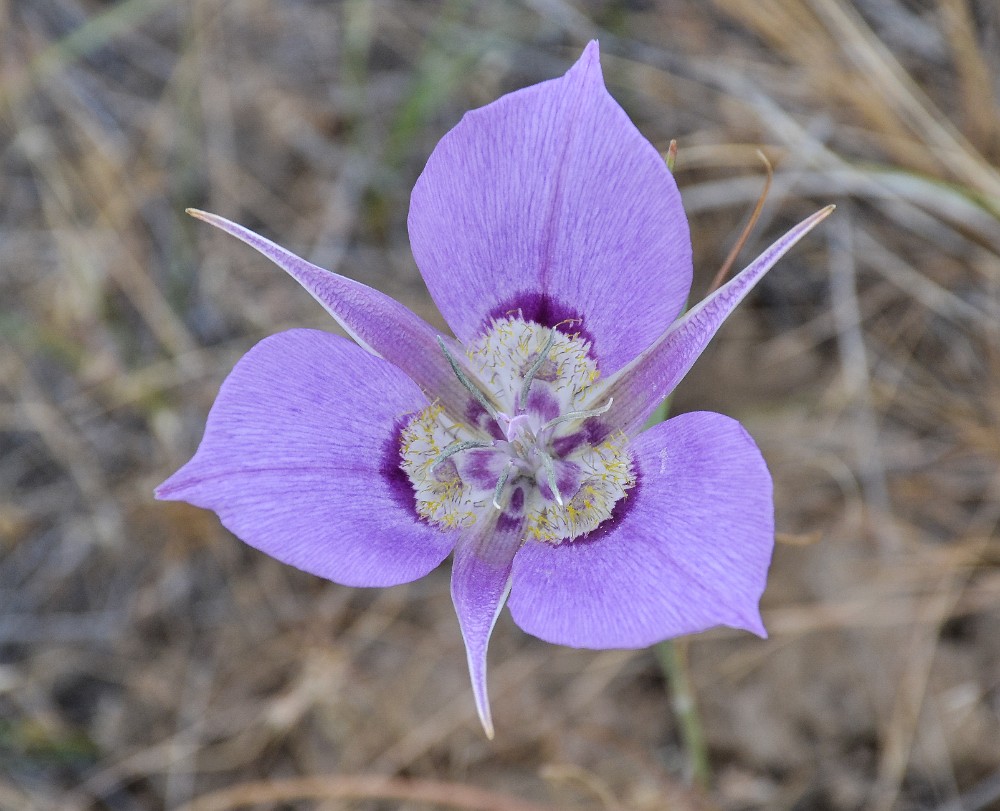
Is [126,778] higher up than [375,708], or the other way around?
[375,708]

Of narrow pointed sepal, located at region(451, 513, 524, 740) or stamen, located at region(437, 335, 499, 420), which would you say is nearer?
narrow pointed sepal, located at region(451, 513, 524, 740)

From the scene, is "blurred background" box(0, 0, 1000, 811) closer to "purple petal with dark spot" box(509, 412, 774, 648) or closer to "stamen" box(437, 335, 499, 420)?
"purple petal with dark spot" box(509, 412, 774, 648)

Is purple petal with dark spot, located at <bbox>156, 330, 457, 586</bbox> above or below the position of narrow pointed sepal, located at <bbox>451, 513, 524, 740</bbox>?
above

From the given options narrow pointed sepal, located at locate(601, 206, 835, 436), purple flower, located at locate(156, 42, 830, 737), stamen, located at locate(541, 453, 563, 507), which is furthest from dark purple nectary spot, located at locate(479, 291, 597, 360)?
stamen, located at locate(541, 453, 563, 507)

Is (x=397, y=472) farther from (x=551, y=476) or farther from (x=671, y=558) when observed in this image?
(x=671, y=558)

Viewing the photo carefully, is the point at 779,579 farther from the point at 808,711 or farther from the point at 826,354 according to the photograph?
the point at 826,354

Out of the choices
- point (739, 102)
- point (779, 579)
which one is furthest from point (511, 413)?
point (739, 102)

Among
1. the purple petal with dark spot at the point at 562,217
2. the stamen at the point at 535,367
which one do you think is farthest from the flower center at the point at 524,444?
the purple petal with dark spot at the point at 562,217
